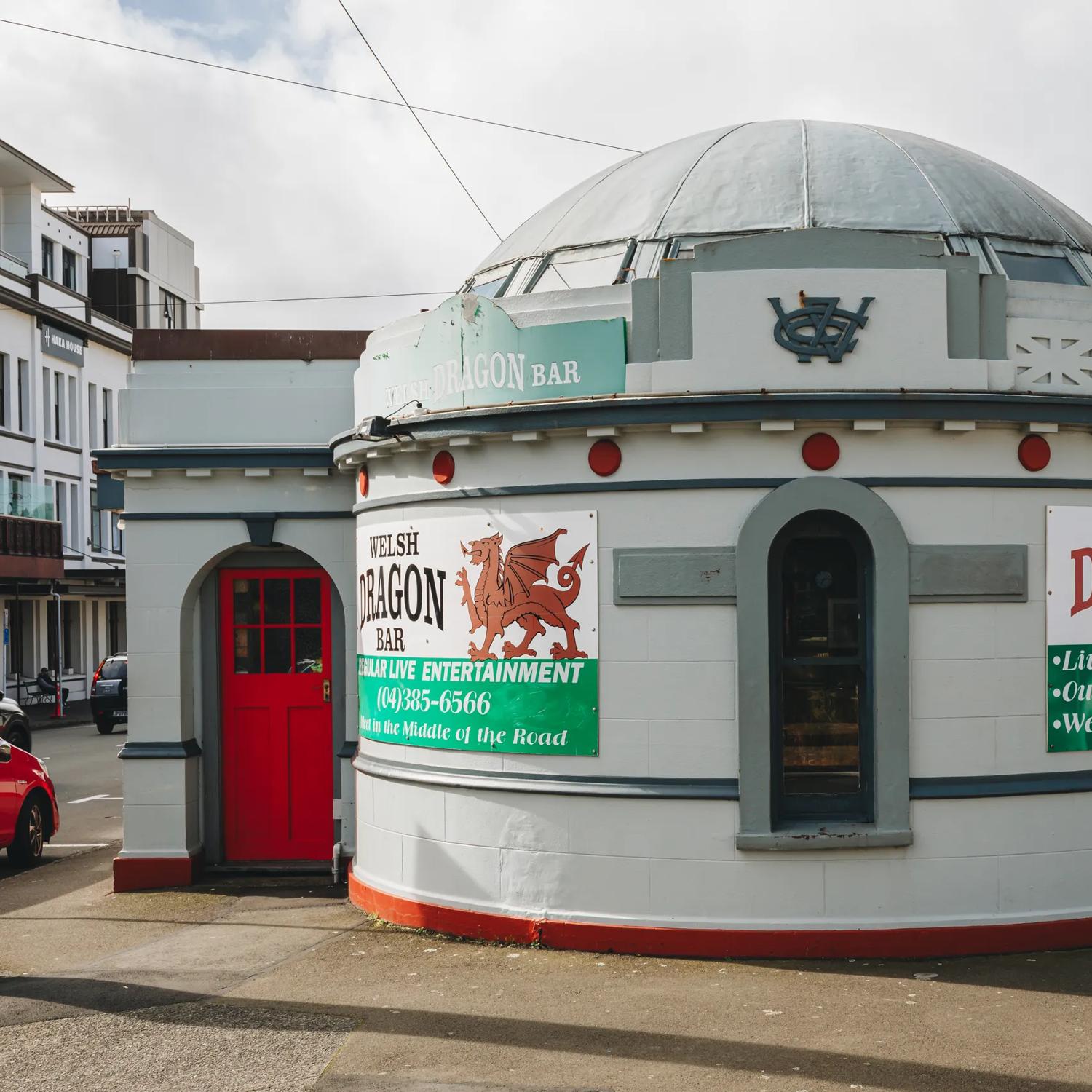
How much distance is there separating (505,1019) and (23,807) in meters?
7.86

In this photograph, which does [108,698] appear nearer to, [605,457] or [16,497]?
A: [16,497]

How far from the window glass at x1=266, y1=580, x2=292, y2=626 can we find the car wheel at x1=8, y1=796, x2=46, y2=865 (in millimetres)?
3569

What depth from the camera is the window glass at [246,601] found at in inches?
487

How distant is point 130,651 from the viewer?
12.1 m

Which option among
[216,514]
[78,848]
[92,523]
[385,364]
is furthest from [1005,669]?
[92,523]

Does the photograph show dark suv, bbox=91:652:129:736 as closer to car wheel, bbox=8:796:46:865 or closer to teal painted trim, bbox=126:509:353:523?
car wheel, bbox=8:796:46:865

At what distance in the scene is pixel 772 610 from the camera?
29.3 feet

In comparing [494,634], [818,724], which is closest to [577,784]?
[494,634]

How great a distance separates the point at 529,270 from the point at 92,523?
35.8 meters

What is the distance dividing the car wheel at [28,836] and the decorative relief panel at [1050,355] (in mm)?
10192

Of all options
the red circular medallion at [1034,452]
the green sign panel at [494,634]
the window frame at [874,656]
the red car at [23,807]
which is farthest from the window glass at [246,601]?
the red circular medallion at [1034,452]

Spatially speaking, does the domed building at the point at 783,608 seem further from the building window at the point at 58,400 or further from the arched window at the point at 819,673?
the building window at the point at 58,400

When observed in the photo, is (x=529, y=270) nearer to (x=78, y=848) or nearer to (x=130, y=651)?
(x=130, y=651)

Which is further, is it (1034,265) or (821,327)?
(1034,265)
